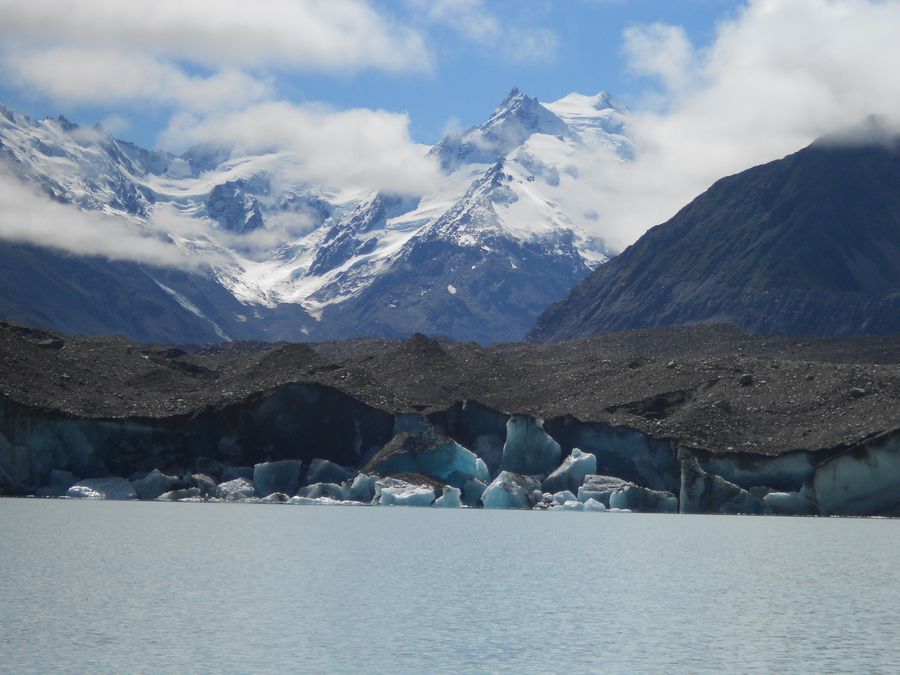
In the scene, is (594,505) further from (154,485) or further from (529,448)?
(154,485)

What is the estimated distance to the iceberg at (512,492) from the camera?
91875 mm

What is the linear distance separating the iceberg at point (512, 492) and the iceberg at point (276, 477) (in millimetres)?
14146

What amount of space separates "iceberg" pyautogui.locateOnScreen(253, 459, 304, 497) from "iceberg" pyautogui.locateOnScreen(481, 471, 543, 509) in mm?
14146

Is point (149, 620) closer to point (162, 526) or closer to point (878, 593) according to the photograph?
point (878, 593)

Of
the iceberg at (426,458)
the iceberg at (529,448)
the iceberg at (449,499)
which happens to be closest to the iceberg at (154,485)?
the iceberg at (426,458)

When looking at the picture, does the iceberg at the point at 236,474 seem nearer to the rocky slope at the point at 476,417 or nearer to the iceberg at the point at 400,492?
the rocky slope at the point at 476,417

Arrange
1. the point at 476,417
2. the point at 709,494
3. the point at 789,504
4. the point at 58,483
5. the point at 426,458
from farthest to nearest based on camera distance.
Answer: the point at 476,417, the point at 426,458, the point at 58,483, the point at 709,494, the point at 789,504

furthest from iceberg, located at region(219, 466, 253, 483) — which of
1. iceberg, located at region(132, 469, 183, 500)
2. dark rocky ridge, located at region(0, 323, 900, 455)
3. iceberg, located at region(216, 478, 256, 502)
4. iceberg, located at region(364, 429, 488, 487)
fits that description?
iceberg, located at region(364, 429, 488, 487)

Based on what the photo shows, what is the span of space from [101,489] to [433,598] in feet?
181

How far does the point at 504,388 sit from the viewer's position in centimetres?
12531

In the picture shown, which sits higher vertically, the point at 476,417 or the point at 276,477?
the point at 476,417

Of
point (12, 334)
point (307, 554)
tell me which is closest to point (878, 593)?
point (307, 554)

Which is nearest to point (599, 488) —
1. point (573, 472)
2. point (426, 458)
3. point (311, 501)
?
point (573, 472)

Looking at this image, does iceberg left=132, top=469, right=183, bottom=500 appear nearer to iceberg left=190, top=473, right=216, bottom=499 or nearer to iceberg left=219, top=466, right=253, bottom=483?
iceberg left=190, top=473, right=216, bottom=499
